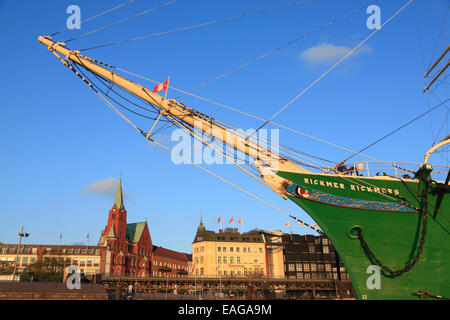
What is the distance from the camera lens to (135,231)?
4641 inches

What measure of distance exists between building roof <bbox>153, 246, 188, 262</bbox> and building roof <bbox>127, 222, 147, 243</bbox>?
28.1ft

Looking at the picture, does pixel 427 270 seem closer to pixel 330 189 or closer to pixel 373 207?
pixel 373 207

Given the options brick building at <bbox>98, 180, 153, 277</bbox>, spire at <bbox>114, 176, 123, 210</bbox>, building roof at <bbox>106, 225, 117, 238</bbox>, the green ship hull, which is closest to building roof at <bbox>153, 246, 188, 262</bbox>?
brick building at <bbox>98, 180, 153, 277</bbox>

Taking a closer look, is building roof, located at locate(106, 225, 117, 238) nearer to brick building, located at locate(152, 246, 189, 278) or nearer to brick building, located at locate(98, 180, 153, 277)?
brick building, located at locate(98, 180, 153, 277)

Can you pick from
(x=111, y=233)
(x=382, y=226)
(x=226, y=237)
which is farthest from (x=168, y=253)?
(x=382, y=226)

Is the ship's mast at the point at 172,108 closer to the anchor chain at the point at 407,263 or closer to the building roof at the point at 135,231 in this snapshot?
the anchor chain at the point at 407,263

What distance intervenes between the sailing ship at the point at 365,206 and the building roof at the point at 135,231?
10043 cm

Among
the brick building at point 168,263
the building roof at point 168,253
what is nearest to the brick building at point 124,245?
the brick building at point 168,263

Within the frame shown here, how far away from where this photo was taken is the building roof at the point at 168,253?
122 m

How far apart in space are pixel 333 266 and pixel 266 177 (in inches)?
3136

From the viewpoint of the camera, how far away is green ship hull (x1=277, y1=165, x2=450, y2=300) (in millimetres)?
17859

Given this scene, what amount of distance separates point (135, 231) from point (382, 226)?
4198 inches
